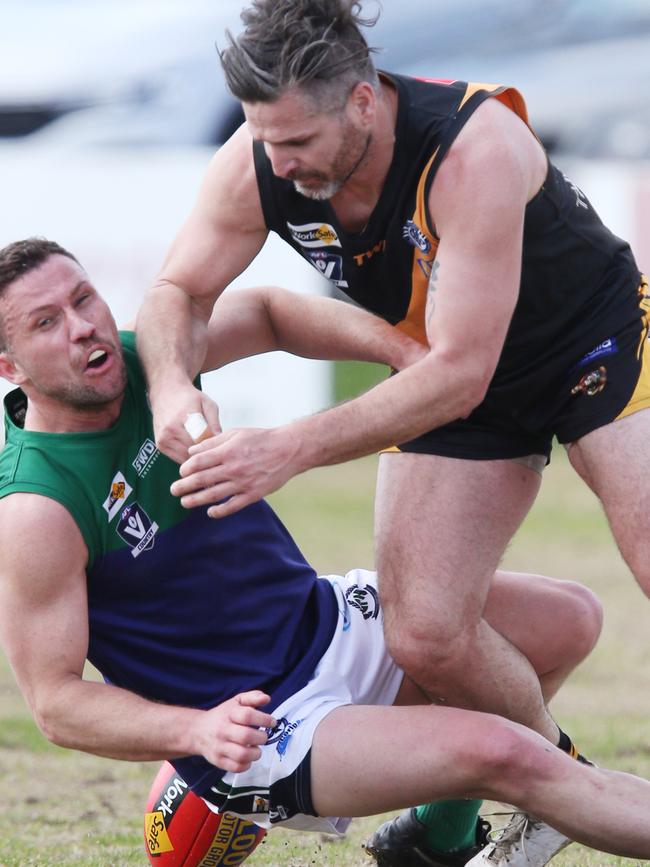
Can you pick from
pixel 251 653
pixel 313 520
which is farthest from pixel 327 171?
pixel 313 520

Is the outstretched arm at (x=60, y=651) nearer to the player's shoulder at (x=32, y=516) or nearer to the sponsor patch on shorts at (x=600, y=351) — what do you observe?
the player's shoulder at (x=32, y=516)

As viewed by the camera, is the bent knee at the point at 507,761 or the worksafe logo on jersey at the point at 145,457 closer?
the bent knee at the point at 507,761

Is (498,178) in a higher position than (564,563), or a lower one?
higher

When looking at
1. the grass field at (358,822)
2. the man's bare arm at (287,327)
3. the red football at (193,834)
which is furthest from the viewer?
the grass field at (358,822)

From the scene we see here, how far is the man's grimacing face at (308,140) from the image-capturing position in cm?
331

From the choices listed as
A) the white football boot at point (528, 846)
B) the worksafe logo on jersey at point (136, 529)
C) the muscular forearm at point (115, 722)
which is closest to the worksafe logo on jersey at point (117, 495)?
the worksafe logo on jersey at point (136, 529)

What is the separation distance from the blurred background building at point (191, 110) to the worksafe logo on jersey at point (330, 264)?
8.48 metres

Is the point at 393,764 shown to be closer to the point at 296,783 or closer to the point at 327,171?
the point at 296,783

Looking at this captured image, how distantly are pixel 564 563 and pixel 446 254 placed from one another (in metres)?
6.43

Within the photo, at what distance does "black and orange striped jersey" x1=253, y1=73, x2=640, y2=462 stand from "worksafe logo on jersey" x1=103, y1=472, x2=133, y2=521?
813 millimetres

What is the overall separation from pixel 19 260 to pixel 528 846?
2.07 metres

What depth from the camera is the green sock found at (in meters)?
4.05

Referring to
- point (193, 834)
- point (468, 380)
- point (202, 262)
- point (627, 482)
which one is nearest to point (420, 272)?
point (468, 380)

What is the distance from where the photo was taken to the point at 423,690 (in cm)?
388
